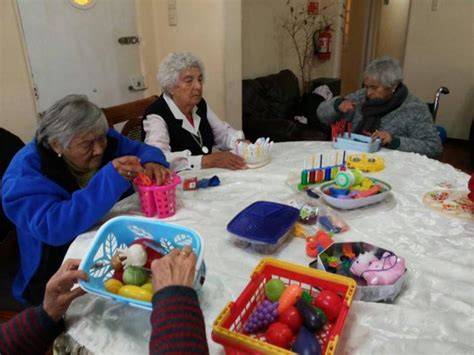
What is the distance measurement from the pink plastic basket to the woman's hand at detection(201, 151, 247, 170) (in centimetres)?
42

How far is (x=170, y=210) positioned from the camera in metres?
1.29

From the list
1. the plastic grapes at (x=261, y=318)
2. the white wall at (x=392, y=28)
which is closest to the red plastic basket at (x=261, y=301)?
the plastic grapes at (x=261, y=318)

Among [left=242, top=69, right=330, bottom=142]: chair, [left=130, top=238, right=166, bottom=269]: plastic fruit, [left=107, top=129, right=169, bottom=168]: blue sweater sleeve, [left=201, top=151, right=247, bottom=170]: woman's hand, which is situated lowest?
[left=242, top=69, right=330, bottom=142]: chair

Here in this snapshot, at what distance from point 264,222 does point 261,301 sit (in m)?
0.33

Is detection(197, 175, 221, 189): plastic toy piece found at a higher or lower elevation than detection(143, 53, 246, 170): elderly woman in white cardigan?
lower

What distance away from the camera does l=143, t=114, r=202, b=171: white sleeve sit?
5.70 ft

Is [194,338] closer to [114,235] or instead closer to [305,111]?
[114,235]

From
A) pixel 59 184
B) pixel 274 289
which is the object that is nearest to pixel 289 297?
pixel 274 289

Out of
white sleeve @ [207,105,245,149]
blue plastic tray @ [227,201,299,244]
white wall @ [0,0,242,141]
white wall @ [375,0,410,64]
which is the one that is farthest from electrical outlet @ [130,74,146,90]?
white wall @ [375,0,410,64]

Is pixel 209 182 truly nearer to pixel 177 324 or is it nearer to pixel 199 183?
pixel 199 183

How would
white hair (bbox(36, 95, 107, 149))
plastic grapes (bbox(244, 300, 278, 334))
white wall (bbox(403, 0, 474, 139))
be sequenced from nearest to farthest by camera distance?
1. plastic grapes (bbox(244, 300, 278, 334))
2. white hair (bbox(36, 95, 107, 149))
3. white wall (bbox(403, 0, 474, 139))

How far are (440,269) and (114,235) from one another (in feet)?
2.67

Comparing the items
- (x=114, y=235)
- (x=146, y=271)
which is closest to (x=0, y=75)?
(x=114, y=235)

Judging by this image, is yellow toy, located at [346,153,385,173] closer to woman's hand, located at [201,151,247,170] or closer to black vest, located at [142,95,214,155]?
woman's hand, located at [201,151,247,170]
